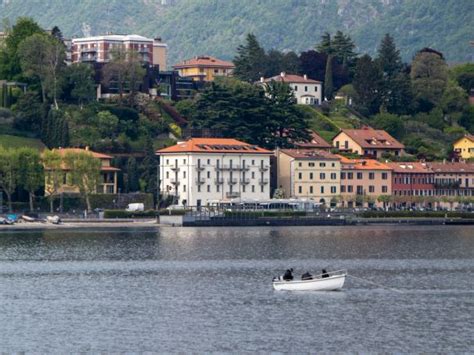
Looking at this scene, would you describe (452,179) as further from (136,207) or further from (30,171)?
(30,171)

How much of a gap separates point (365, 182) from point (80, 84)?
39541 millimetres

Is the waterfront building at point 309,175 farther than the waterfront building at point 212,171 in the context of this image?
Yes

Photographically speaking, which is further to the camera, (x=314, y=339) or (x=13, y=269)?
(x=13, y=269)

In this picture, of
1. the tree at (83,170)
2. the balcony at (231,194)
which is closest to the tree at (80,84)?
the tree at (83,170)

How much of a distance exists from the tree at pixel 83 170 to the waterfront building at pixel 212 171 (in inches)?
443

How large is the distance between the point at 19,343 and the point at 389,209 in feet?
395

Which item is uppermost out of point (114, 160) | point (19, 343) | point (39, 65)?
point (39, 65)

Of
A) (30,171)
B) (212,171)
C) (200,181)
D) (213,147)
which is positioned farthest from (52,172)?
(213,147)

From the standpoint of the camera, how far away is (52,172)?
168 meters

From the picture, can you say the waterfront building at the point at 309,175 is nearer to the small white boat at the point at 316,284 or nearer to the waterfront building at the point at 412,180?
the waterfront building at the point at 412,180

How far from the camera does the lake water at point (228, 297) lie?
69250 millimetres

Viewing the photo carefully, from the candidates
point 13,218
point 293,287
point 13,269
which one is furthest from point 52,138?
point 293,287

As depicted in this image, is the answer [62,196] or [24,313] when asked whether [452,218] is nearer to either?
[62,196]

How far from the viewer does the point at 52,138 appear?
182625 mm
